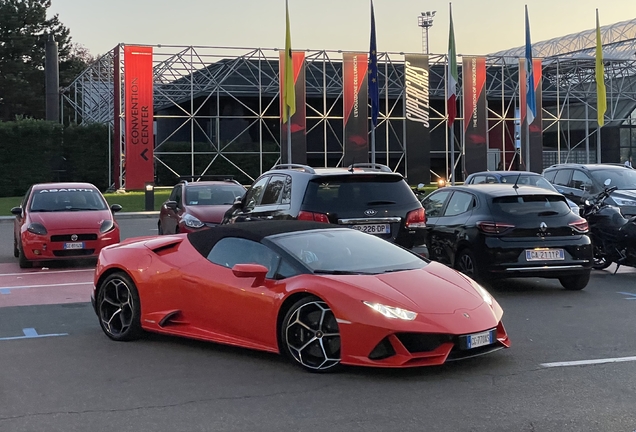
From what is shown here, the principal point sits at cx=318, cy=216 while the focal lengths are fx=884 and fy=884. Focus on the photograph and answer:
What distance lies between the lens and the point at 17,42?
66.8 m

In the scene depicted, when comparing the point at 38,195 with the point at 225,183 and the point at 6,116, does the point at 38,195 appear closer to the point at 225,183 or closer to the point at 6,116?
the point at 225,183

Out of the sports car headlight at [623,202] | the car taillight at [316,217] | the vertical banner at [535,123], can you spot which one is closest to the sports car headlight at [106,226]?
the car taillight at [316,217]

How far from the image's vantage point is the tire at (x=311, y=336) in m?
6.77

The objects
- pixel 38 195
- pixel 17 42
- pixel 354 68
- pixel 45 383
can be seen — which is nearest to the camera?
pixel 45 383

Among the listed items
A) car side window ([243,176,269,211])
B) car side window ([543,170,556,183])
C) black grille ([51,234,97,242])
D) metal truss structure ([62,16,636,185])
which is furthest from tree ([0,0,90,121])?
car side window ([243,176,269,211])

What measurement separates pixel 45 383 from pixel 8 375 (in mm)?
446

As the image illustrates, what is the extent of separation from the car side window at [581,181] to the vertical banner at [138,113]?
22.9m

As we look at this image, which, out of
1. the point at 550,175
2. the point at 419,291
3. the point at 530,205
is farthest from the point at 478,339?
the point at 550,175

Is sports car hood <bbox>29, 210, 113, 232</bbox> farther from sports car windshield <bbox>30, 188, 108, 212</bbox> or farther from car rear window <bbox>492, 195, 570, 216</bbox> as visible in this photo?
car rear window <bbox>492, 195, 570, 216</bbox>

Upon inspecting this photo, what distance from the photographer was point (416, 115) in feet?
140

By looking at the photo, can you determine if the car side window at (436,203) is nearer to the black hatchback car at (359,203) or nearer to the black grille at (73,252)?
the black hatchback car at (359,203)

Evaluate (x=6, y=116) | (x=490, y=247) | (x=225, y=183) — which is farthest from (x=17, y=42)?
(x=490, y=247)

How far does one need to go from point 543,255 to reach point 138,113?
101ft

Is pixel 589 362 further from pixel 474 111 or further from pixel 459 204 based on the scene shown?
pixel 474 111
